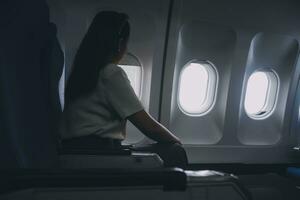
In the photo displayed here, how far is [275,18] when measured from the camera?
3740 mm

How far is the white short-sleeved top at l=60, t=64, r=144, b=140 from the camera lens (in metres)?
1.92

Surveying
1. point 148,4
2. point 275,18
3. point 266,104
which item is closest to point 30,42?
point 148,4

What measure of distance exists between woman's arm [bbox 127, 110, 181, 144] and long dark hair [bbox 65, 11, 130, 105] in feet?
1.04

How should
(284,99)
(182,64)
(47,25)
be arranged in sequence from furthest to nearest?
1. (284,99)
2. (182,64)
3. (47,25)

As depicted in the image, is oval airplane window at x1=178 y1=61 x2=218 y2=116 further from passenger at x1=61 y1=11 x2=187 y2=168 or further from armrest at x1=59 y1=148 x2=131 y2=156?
armrest at x1=59 y1=148 x2=131 y2=156

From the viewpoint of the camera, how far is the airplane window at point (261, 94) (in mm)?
4055

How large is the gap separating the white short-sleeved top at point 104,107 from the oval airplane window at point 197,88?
5.47ft

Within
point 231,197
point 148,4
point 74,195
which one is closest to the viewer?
point 74,195

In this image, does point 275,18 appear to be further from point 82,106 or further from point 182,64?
point 82,106

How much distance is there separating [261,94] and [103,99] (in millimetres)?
2587

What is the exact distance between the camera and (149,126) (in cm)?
213

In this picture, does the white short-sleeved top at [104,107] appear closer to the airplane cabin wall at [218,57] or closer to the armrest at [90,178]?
the armrest at [90,178]

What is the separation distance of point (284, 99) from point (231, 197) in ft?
10.6

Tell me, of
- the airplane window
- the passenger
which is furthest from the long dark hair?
the airplane window
